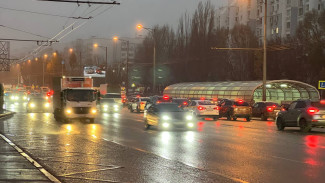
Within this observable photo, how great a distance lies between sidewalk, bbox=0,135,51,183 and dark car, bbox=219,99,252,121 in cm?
2434

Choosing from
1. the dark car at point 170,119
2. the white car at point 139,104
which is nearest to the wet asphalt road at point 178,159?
the dark car at point 170,119

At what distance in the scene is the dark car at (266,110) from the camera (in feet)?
126

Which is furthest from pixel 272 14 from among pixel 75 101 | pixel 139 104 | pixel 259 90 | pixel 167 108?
pixel 167 108

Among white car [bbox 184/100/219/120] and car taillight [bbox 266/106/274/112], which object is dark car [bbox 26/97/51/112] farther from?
car taillight [bbox 266/106/274/112]

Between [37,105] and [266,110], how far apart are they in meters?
22.7

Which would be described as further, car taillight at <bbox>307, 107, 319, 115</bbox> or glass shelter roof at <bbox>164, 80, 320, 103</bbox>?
glass shelter roof at <bbox>164, 80, 320, 103</bbox>

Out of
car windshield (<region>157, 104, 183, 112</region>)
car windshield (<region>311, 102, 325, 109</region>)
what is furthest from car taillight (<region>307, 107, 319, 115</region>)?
car windshield (<region>157, 104, 183, 112</region>)

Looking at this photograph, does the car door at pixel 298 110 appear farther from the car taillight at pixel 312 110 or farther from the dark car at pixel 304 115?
the car taillight at pixel 312 110

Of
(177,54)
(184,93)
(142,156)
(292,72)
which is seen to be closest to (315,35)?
(292,72)

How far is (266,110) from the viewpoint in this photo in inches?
1529

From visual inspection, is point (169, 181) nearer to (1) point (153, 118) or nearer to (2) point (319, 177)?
(2) point (319, 177)

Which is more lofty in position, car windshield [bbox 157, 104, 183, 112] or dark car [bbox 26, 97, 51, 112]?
car windshield [bbox 157, 104, 183, 112]

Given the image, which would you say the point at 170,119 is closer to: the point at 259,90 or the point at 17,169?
the point at 17,169

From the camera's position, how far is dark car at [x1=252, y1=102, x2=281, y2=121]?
38481mm
